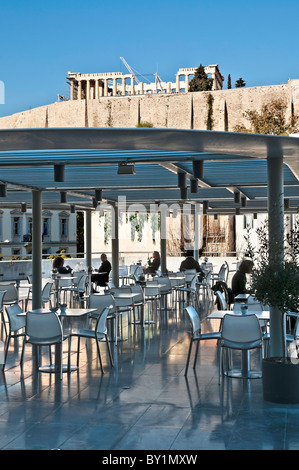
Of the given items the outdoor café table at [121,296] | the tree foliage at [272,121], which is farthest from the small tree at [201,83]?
the outdoor café table at [121,296]

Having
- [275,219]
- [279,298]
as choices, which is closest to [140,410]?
[279,298]

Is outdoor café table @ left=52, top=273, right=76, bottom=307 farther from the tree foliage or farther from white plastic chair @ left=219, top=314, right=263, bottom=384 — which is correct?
the tree foliage

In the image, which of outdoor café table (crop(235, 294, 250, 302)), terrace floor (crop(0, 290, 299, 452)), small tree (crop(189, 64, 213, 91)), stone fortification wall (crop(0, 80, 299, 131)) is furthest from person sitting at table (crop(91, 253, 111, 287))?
small tree (crop(189, 64, 213, 91))

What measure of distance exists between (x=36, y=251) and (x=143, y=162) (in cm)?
492

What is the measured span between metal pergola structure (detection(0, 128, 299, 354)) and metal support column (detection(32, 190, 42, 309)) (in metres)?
0.02

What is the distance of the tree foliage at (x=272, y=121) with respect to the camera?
1962 inches

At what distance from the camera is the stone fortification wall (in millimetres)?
53938

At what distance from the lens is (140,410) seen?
208 inches

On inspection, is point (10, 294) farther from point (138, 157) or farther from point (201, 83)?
point (201, 83)

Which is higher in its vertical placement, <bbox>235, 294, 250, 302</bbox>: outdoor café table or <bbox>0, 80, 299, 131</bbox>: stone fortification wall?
<bbox>0, 80, 299, 131</bbox>: stone fortification wall

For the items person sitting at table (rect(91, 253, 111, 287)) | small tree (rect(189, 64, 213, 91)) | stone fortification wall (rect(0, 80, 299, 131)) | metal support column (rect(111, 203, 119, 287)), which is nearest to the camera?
person sitting at table (rect(91, 253, 111, 287))

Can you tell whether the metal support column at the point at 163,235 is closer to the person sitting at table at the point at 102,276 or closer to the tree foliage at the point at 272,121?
the person sitting at table at the point at 102,276

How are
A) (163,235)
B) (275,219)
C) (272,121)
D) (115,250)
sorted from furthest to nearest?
1. (272,121)
2. (163,235)
3. (115,250)
4. (275,219)
